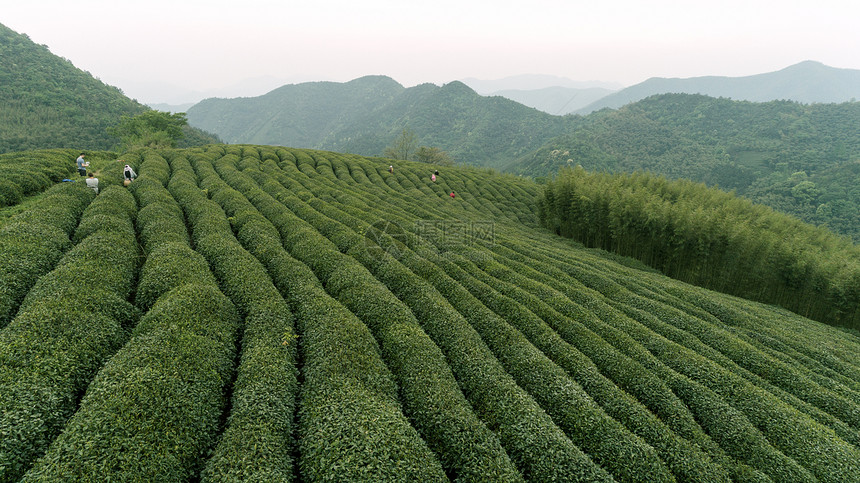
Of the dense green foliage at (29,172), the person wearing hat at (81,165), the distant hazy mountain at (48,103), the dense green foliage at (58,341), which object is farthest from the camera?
the distant hazy mountain at (48,103)

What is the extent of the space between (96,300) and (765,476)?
21.4m

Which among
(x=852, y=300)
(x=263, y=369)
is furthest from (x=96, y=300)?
(x=852, y=300)

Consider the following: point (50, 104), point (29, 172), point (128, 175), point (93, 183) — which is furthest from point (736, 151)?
point (50, 104)

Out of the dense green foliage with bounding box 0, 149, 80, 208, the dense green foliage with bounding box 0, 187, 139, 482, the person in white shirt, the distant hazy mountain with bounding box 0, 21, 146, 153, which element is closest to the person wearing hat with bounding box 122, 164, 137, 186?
the person in white shirt

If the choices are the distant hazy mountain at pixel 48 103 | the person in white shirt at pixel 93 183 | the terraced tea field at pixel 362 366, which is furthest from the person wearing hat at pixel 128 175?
the distant hazy mountain at pixel 48 103

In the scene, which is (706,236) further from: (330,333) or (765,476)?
(330,333)

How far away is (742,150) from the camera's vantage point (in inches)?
4867

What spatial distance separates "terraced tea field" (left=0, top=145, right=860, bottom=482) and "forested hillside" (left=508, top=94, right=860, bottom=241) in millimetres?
72488

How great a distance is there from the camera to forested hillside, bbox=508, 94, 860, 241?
7400 centimetres

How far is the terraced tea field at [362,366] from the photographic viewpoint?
7828 millimetres

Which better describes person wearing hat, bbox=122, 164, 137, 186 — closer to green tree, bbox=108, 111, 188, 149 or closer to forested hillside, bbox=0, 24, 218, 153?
green tree, bbox=108, 111, 188, 149

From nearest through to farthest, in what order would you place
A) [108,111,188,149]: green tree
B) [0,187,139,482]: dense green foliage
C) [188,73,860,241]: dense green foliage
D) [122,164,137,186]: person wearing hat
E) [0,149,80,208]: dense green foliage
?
[0,187,139,482]: dense green foliage, [0,149,80,208]: dense green foliage, [122,164,137,186]: person wearing hat, [108,111,188,149]: green tree, [188,73,860,241]: dense green foliage

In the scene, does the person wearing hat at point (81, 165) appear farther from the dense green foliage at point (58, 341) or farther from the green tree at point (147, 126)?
the green tree at point (147, 126)

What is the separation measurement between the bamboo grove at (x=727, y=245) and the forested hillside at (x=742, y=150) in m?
48.3
